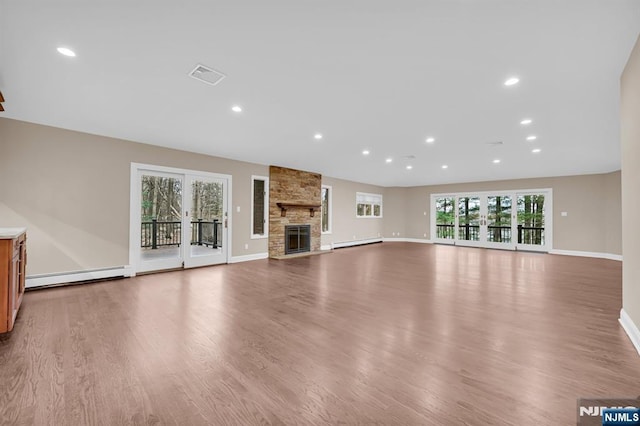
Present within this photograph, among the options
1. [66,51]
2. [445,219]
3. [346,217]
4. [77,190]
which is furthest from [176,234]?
[445,219]

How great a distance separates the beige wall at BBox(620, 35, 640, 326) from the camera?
230 cm

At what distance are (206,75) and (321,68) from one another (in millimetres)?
Answer: 1215

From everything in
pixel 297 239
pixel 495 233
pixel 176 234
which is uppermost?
pixel 176 234

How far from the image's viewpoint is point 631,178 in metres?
2.46

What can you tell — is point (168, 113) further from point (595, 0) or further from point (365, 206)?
point (365, 206)

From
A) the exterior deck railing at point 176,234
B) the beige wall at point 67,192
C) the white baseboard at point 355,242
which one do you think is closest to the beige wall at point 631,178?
the exterior deck railing at point 176,234

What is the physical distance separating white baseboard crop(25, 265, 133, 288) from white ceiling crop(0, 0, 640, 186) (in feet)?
7.65

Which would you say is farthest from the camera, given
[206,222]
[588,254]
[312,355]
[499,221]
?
[499,221]

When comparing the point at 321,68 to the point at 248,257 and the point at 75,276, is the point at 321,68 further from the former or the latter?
the point at 248,257

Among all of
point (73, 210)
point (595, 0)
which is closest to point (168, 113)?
point (73, 210)

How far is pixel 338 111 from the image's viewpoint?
3.78 m

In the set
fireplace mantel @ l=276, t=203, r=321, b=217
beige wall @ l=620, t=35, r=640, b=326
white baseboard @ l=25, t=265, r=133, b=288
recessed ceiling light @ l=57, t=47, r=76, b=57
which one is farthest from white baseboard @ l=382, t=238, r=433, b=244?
recessed ceiling light @ l=57, t=47, r=76, b=57

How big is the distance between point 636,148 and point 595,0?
1.37 meters

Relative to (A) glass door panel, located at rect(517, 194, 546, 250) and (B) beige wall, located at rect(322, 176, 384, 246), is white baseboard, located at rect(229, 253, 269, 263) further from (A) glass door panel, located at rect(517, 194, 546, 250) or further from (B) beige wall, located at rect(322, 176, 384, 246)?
(A) glass door panel, located at rect(517, 194, 546, 250)
